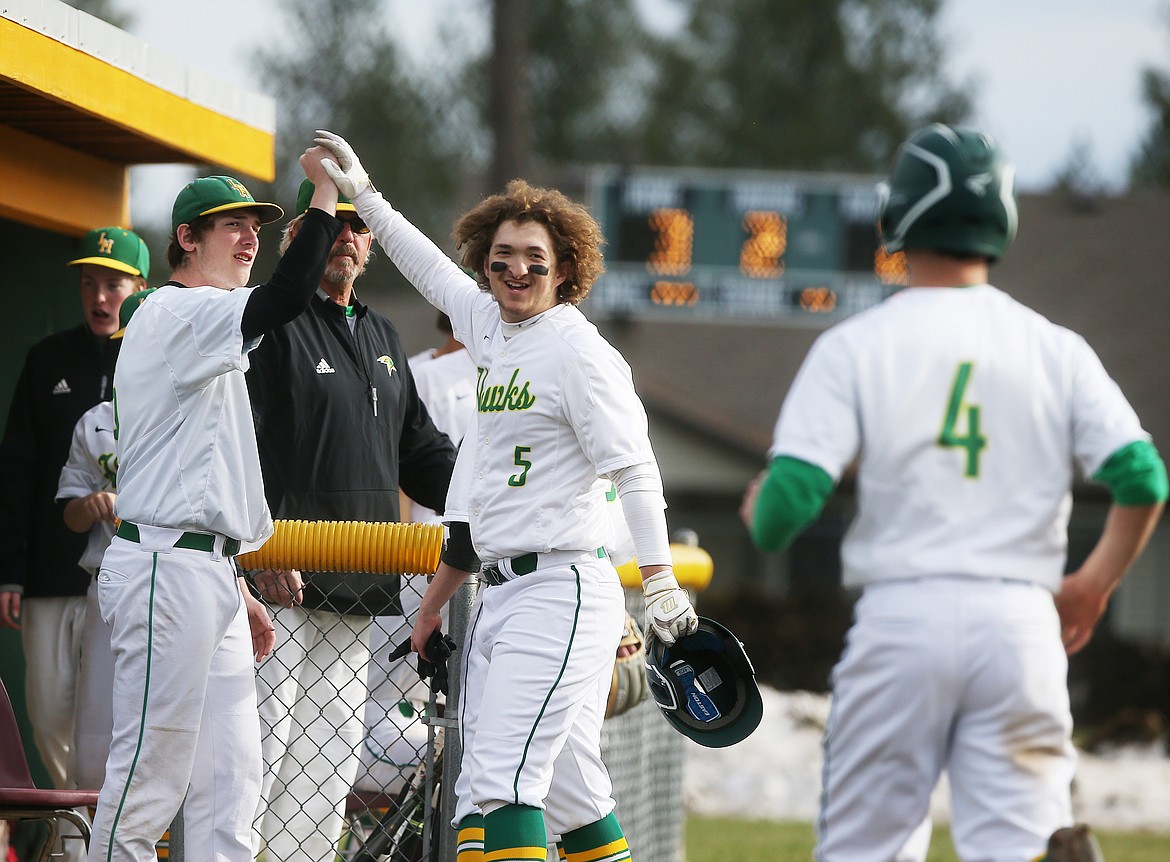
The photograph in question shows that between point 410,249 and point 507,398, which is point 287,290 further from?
point 410,249

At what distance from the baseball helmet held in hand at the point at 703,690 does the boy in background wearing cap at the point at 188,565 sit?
42.6 inches

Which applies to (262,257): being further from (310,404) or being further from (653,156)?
(310,404)

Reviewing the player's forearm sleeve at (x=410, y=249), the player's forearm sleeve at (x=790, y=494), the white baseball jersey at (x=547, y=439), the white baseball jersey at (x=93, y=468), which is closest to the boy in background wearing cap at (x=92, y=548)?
Answer: the white baseball jersey at (x=93, y=468)

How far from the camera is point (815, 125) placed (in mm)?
36594

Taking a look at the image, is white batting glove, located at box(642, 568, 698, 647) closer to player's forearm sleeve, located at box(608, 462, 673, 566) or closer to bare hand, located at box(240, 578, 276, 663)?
player's forearm sleeve, located at box(608, 462, 673, 566)

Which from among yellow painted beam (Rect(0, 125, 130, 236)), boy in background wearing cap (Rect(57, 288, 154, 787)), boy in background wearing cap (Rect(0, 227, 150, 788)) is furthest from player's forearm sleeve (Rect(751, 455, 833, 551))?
yellow painted beam (Rect(0, 125, 130, 236))

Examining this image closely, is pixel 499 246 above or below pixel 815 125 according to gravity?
below

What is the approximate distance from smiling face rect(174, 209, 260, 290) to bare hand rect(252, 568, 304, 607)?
82 cm

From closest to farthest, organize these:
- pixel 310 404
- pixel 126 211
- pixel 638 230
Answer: pixel 310 404
pixel 126 211
pixel 638 230

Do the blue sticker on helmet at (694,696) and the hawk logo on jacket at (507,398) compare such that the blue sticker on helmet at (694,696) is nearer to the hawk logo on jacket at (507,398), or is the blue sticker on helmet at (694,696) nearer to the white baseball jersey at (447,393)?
the hawk logo on jacket at (507,398)

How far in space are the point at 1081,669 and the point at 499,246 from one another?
48.3 ft

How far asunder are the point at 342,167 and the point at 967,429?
2.09 metres

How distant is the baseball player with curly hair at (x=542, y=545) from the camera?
3883 millimetres

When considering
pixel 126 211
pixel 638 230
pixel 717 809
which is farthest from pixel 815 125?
pixel 126 211
